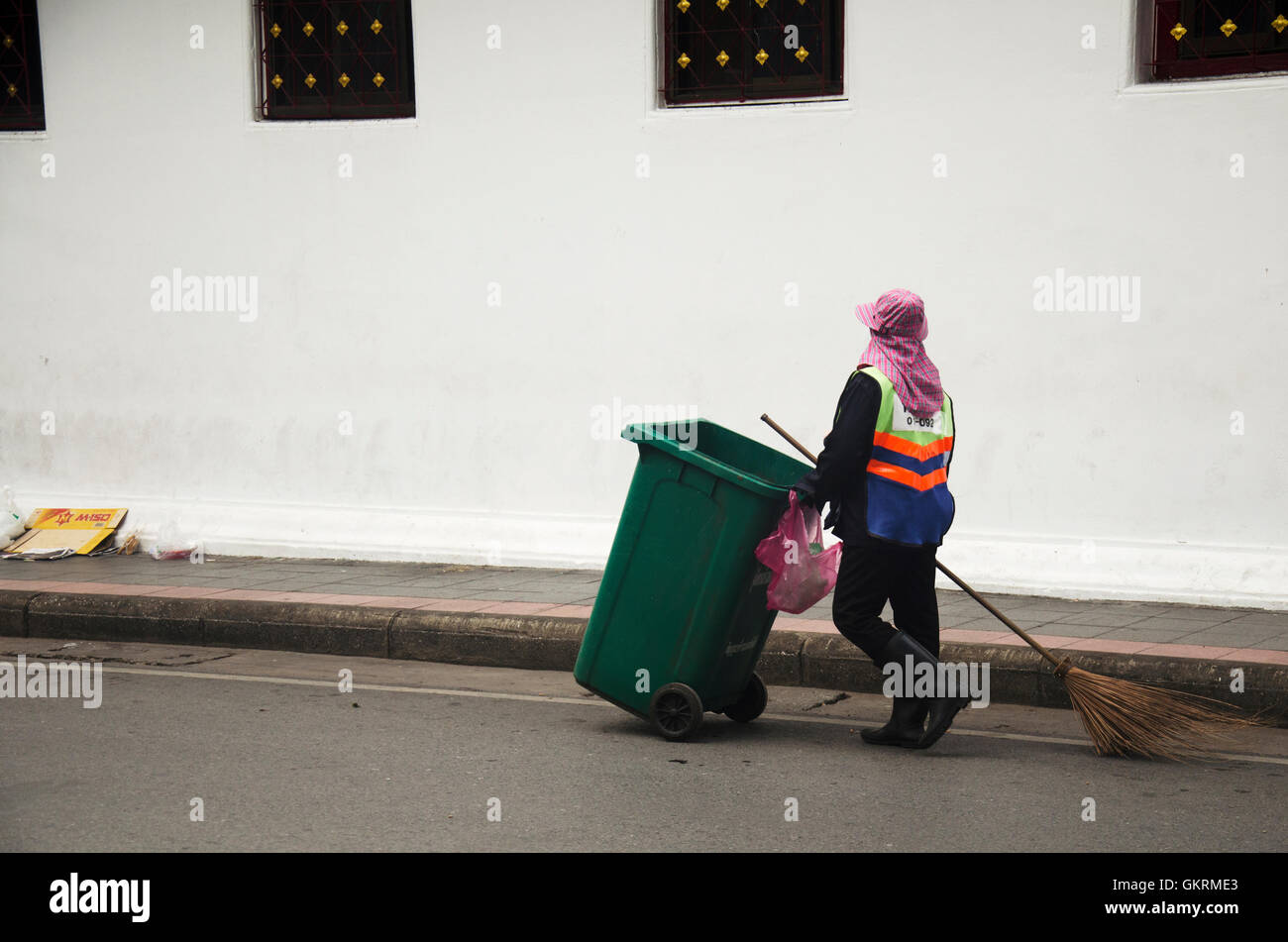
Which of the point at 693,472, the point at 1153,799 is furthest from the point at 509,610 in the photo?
the point at 1153,799

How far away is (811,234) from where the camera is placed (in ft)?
28.8

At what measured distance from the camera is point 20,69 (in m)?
10.5

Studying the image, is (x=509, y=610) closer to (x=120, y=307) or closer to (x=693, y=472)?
(x=693, y=472)

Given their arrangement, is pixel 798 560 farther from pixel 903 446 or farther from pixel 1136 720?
pixel 1136 720

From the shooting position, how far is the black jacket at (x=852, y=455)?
5.52 meters

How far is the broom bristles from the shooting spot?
561 centimetres

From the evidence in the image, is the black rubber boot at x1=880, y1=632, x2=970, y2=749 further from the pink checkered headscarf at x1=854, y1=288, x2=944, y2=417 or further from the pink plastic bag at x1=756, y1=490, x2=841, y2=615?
the pink checkered headscarf at x1=854, y1=288, x2=944, y2=417

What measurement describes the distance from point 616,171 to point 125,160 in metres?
3.54

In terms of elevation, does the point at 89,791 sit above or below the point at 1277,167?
below

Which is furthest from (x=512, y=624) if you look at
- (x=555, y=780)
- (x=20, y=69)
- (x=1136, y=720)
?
(x=20, y=69)

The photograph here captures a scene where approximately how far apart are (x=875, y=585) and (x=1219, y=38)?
4.21 meters

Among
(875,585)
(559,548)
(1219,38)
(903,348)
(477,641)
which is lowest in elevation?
(477,641)

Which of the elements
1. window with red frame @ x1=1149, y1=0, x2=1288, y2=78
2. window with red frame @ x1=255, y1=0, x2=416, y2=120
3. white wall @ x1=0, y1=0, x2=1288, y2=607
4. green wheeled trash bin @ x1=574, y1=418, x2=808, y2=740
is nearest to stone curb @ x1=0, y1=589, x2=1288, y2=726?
green wheeled trash bin @ x1=574, y1=418, x2=808, y2=740

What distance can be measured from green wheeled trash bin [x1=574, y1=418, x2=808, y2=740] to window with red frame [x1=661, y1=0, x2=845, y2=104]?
12.1ft
